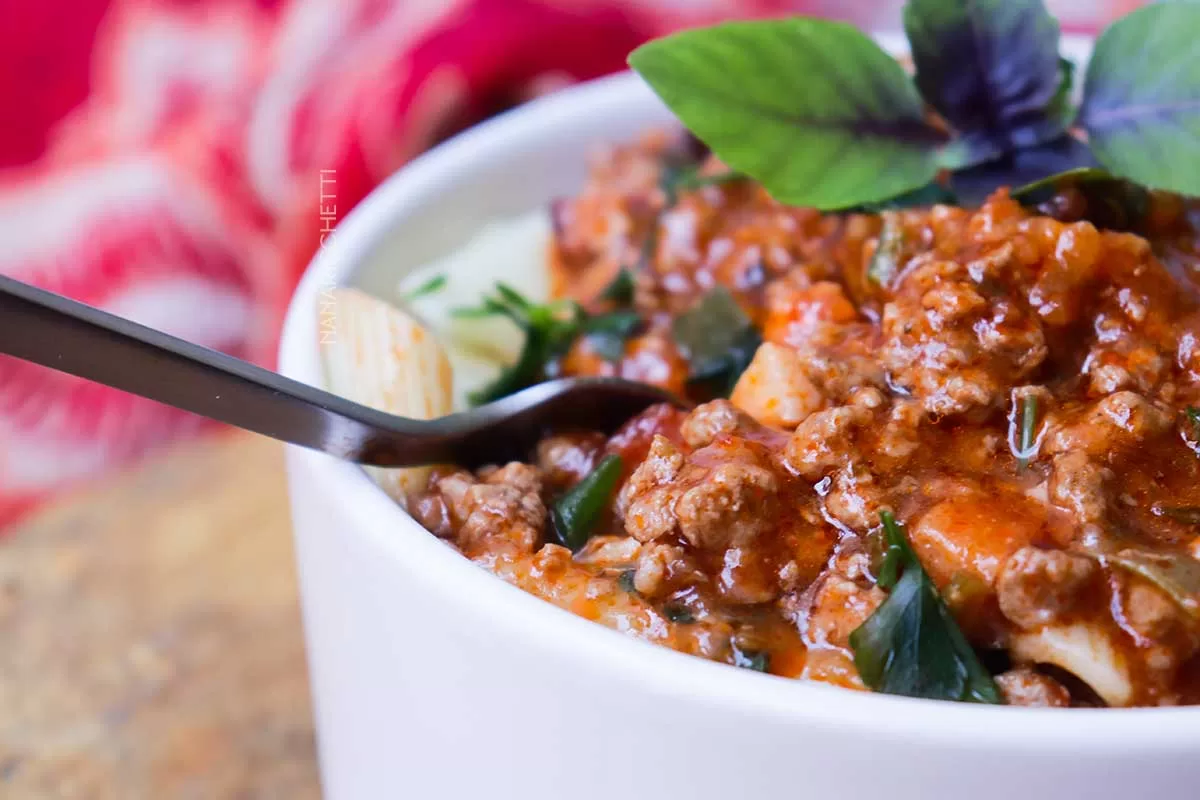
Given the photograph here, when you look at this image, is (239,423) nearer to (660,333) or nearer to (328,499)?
(328,499)

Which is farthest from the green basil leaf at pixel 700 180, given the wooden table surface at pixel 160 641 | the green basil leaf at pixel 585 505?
the wooden table surface at pixel 160 641

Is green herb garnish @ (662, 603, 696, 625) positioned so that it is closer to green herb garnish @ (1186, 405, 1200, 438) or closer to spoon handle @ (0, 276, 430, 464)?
spoon handle @ (0, 276, 430, 464)

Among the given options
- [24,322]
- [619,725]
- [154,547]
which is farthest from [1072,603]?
[154,547]

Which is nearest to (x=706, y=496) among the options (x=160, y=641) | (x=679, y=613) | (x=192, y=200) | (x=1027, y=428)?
(x=679, y=613)

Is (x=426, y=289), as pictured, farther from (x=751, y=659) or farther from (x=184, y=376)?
(x=751, y=659)

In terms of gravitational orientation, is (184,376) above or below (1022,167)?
above

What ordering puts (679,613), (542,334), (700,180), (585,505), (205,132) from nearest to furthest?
(679,613), (585,505), (542,334), (700,180), (205,132)

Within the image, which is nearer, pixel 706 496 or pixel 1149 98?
pixel 706 496

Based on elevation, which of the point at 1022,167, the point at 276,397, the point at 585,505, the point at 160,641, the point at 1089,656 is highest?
the point at 276,397
